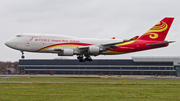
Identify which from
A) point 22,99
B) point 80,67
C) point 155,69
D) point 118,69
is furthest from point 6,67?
point 22,99

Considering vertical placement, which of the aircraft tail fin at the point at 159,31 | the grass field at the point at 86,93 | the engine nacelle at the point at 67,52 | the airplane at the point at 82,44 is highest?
the aircraft tail fin at the point at 159,31

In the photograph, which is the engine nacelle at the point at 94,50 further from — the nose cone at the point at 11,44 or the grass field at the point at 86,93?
the nose cone at the point at 11,44

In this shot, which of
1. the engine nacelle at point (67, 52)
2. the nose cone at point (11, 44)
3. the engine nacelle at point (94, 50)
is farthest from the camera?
the engine nacelle at point (94, 50)

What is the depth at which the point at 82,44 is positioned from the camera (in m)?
50.2

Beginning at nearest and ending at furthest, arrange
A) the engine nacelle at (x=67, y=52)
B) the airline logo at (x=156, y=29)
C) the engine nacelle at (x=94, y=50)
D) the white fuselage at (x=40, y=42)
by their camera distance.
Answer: the white fuselage at (x=40, y=42) < the engine nacelle at (x=67, y=52) < the engine nacelle at (x=94, y=50) < the airline logo at (x=156, y=29)

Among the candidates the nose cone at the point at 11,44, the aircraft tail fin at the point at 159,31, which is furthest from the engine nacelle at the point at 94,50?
the nose cone at the point at 11,44

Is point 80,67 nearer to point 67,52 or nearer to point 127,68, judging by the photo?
point 127,68

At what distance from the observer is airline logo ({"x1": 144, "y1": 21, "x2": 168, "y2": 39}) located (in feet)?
178

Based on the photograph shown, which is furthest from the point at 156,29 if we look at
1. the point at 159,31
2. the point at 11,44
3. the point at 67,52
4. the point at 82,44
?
the point at 11,44

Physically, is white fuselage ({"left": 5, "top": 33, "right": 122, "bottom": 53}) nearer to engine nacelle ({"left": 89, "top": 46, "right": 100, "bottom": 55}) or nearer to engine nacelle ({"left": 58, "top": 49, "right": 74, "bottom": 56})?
engine nacelle ({"left": 58, "top": 49, "right": 74, "bottom": 56})

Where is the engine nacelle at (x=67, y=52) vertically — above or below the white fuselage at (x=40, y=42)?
below

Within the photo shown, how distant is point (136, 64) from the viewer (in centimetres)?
11756

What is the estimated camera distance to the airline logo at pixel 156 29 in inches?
2136

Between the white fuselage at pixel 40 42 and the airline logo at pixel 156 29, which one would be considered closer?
the white fuselage at pixel 40 42
